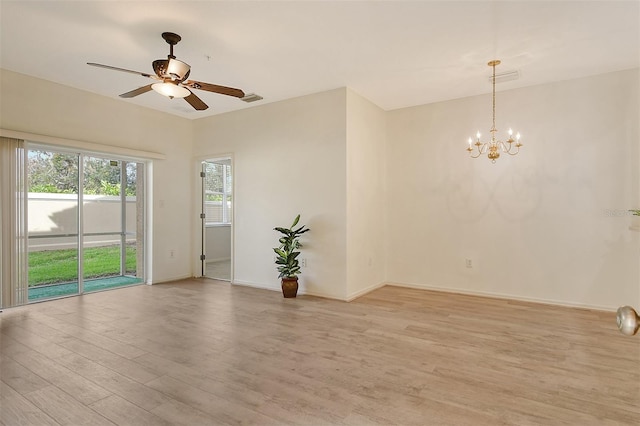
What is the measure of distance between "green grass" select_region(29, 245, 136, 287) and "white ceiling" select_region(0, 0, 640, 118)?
94.6 inches

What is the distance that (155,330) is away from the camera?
3410 millimetres

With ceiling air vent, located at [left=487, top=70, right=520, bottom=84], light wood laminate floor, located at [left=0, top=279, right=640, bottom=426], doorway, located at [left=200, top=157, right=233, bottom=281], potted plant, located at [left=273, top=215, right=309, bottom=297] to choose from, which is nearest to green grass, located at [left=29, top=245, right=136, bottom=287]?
light wood laminate floor, located at [left=0, top=279, right=640, bottom=426]

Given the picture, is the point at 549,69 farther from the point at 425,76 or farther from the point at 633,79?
the point at 425,76

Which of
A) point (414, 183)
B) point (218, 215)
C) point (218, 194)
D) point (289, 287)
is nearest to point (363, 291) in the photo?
point (289, 287)

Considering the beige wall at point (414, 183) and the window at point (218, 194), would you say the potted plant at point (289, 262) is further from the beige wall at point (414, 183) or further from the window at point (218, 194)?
the window at point (218, 194)

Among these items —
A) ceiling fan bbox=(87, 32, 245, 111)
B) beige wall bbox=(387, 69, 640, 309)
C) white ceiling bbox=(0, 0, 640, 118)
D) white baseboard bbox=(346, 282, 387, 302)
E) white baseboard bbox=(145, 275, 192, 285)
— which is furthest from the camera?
Answer: white baseboard bbox=(145, 275, 192, 285)

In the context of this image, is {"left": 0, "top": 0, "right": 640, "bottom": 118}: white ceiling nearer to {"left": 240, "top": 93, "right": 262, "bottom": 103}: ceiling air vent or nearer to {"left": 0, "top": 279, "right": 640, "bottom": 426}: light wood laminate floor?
{"left": 240, "top": 93, "right": 262, "bottom": 103}: ceiling air vent

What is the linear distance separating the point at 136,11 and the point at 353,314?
374cm

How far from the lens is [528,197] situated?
454cm

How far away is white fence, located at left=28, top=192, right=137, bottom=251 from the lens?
4508 millimetres

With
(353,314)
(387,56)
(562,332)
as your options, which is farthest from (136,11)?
(562,332)

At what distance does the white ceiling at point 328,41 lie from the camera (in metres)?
2.84

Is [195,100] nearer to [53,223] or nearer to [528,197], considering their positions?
[53,223]

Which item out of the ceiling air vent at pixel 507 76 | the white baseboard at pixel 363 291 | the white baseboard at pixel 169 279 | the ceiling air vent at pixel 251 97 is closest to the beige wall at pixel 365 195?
the white baseboard at pixel 363 291
